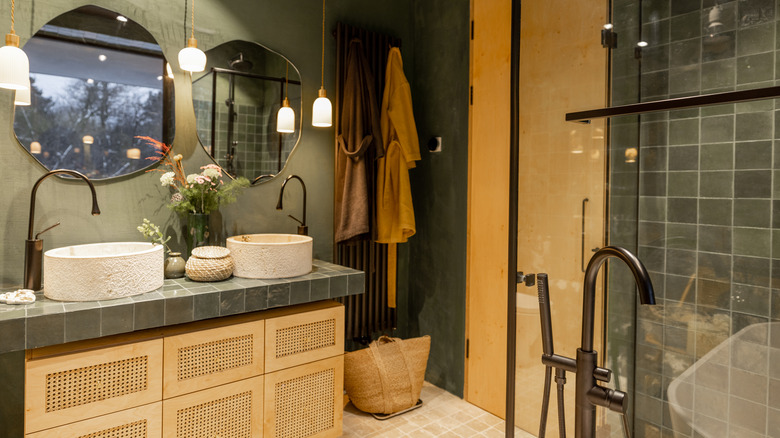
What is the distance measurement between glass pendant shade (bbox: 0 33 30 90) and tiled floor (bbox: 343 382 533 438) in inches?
79.5

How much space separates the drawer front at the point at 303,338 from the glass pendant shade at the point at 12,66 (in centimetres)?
123

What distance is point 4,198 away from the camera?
1.83m

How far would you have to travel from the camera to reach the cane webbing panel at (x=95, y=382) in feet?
4.82

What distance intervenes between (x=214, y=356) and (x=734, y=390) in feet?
5.44

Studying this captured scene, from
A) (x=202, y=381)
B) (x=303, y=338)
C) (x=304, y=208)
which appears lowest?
(x=202, y=381)

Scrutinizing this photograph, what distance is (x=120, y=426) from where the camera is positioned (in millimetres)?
1580

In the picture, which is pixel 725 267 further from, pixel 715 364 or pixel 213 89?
pixel 213 89

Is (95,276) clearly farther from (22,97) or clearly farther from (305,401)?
(305,401)

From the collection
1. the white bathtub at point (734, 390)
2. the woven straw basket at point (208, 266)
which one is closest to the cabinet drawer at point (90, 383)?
the woven straw basket at point (208, 266)

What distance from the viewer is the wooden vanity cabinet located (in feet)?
4.87

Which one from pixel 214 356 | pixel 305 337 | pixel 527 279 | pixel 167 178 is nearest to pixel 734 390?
pixel 527 279

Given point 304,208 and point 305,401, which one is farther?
point 304,208

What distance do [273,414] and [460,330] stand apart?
4.00ft

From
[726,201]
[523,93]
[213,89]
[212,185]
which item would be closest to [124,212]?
[212,185]
